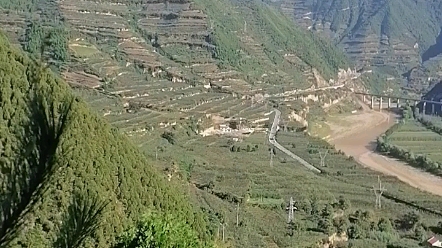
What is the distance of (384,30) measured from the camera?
200 feet

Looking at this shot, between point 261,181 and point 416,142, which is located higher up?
point 261,181

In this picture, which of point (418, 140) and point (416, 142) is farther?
point (418, 140)

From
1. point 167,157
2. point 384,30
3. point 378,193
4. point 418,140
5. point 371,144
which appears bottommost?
point 371,144

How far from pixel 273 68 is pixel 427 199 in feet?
61.6

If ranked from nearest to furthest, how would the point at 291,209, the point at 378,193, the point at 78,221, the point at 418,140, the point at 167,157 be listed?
the point at 78,221
the point at 291,209
the point at 167,157
the point at 378,193
the point at 418,140

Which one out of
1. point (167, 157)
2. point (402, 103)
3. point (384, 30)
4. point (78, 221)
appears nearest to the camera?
point (78, 221)

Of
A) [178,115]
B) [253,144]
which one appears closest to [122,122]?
[178,115]

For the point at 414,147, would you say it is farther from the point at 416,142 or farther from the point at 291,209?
the point at 291,209

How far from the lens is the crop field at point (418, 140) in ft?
73.0

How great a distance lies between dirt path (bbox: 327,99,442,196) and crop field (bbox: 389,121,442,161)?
0.95 m

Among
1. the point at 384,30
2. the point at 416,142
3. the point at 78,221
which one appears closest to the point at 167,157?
the point at 416,142

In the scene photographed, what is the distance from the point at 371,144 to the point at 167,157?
1303 cm

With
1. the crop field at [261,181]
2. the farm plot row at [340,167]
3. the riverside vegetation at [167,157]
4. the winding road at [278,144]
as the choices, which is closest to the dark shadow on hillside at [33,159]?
the riverside vegetation at [167,157]

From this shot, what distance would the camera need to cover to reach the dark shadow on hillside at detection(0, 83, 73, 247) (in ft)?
4.02
